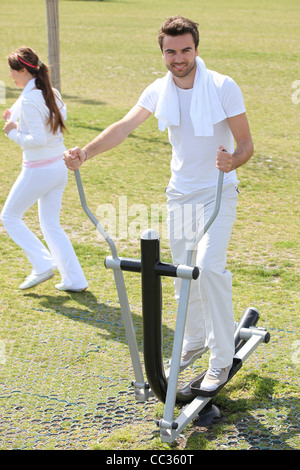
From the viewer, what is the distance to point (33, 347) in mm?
4664

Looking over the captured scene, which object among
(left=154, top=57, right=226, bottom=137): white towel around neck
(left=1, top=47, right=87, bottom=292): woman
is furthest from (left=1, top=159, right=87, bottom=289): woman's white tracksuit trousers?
(left=154, top=57, right=226, bottom=137): white towel around neck

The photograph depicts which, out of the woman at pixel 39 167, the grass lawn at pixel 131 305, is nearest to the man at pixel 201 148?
the grass lawn at pixel 131 305

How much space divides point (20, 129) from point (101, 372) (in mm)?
2103

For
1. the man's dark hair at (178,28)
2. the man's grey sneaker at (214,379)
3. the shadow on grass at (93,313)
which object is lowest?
the shadow on grass at (93,313)

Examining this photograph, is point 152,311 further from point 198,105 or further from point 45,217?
point 45,217

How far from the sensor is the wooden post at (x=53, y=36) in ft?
35.1

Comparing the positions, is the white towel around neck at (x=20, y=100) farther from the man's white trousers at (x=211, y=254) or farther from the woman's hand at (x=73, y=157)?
the woman's hand at (x=73, y=157)

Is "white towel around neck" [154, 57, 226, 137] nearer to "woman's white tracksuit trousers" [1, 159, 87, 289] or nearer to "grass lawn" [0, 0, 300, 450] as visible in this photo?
"grass lawn" [0, 0, 300, 450]

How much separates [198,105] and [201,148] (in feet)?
0.79

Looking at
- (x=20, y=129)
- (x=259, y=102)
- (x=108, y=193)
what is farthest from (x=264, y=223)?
(x=259, y=102)

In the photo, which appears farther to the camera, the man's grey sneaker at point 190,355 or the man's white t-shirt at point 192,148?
the man's grey sneaker at point 190,355

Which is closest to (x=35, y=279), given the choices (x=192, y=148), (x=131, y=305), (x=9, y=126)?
(x=131, y=305)

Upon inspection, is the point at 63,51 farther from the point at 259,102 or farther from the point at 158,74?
the point at 259,102

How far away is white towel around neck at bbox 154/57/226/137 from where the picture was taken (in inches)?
136
